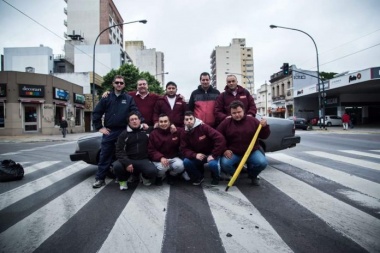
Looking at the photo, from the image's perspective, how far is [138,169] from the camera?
4.35m

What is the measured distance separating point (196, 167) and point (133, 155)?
46.0 inches

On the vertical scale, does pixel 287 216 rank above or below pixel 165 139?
below

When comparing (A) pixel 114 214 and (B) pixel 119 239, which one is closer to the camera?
(B) pixel 119 239

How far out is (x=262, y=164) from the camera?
426 cm

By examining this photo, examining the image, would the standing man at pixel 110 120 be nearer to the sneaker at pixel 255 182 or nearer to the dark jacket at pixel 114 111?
the dark jacket at pixel 114 111

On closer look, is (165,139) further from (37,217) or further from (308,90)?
(308,90)

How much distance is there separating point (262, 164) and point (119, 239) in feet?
8.90

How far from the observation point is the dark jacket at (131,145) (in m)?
4.31

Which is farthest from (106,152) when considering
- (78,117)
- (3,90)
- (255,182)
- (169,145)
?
(78,117)

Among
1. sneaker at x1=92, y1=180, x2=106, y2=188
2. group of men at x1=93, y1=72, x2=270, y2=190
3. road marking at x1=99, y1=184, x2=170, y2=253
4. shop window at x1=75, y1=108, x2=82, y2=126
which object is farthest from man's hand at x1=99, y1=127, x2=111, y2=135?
shop window at x1=75, y1=108, x2=82, y2=126

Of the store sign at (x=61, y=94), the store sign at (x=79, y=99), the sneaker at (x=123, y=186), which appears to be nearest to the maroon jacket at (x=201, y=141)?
the sneaker at (x=123, y=186)

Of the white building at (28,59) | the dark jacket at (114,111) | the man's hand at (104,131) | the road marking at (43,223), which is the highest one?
the white building at (28,59)

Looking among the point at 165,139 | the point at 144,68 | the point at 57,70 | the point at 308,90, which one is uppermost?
the point at 144,68

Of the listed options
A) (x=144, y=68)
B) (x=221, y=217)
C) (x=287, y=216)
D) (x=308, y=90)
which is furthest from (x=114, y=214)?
(x=144, y=68)
